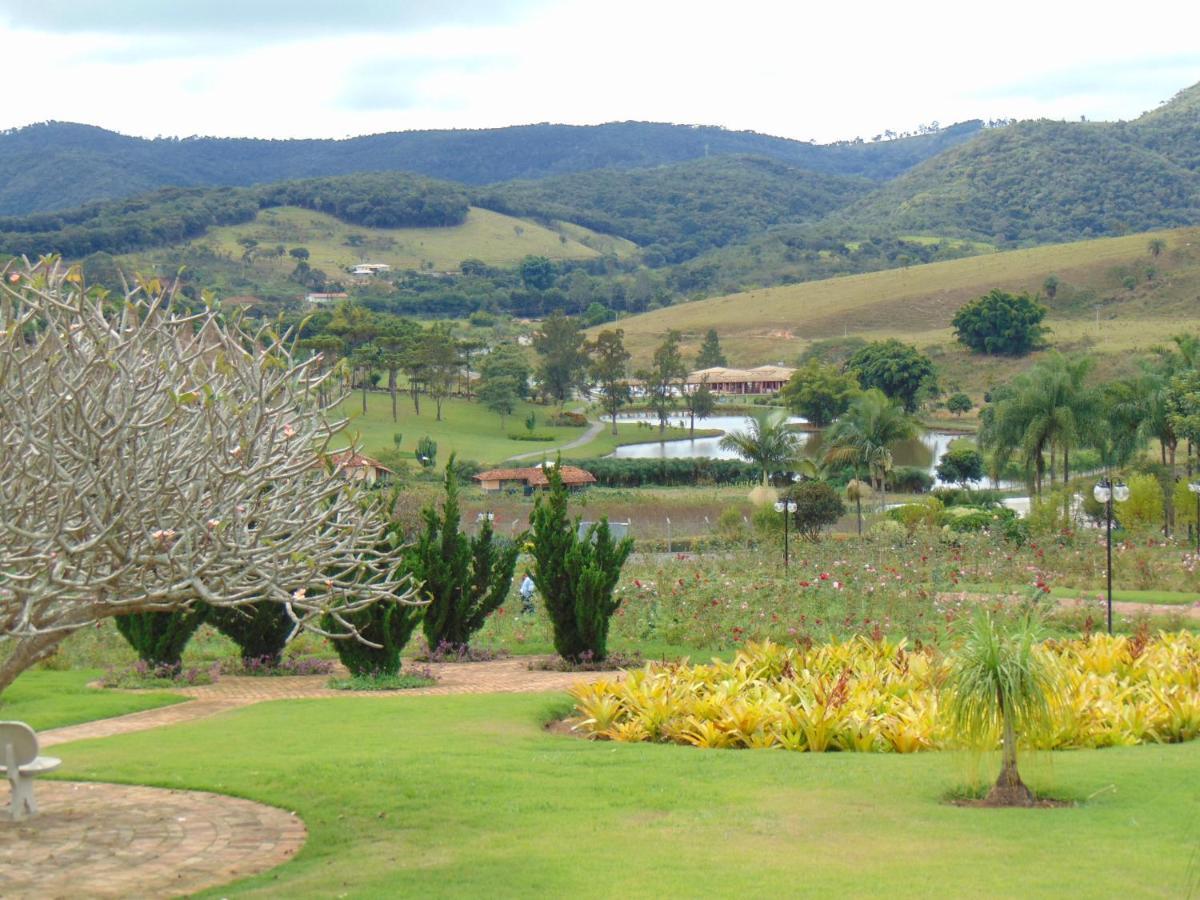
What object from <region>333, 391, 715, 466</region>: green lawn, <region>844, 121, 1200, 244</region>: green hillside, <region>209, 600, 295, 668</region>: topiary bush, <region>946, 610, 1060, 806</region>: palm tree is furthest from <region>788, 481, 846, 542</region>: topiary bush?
<region>844, 121, 1200, 244</region>: green hillside

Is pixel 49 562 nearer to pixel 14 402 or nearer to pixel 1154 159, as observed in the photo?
pixel 14 402

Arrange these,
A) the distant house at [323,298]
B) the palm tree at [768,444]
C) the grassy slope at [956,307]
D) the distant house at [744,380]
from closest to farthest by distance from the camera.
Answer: the palm tree at [768,444], the grassy slope at [956,307], the distant house at [744,380], the distant house at [323,298]

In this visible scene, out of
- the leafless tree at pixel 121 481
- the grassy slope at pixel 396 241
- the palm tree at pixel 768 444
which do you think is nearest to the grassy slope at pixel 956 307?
the grassy slope at pixel 396 241

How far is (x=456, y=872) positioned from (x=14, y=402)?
138 inches

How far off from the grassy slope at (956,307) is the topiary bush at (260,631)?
212 feet

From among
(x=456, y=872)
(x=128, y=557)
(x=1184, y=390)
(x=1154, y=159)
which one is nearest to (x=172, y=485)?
(x=128, y=557)

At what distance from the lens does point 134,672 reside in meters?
15.6

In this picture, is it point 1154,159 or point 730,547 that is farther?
point 1154,159

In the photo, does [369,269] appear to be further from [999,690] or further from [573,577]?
[999,690]

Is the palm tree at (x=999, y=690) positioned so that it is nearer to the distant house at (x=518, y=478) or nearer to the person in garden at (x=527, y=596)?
the person in garden at (x=527, y=596)

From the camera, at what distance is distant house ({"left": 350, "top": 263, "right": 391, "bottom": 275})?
417 ft

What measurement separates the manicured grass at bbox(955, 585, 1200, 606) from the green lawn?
119 ft

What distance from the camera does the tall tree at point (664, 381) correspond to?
239 ft

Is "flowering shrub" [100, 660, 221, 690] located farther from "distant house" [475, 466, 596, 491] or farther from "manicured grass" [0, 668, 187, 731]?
"distant house" [475, 466, 596, 491]
